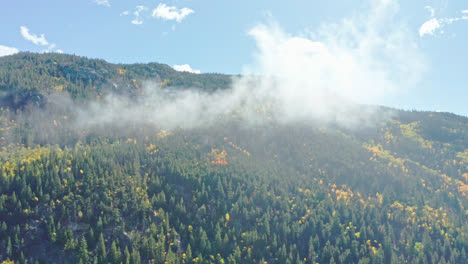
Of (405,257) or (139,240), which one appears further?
(405,257)

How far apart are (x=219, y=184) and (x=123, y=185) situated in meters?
53.9

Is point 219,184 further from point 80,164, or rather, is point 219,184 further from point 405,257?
point 405,257

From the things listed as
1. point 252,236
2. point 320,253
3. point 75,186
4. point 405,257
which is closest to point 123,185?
point 75,186

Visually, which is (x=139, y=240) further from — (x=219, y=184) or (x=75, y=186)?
(x=219, y=184)

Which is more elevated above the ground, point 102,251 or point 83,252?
point 83,252

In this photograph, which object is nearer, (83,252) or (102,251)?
(83,252)

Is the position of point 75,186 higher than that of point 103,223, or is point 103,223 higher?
point 75,186

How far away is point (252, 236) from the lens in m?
162

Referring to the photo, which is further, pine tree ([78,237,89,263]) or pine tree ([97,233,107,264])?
pine tree ([97,233,107,264])

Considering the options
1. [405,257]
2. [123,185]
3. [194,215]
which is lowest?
[405,257]

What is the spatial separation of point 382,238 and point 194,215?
105 m

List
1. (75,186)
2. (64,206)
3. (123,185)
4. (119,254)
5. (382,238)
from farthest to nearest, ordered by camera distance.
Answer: (382,238), (123,185), (75,186), (64,206), (119,254)

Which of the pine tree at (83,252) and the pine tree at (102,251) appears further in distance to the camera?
the pine tree at (102,251)

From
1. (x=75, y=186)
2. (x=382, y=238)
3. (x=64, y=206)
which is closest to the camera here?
(x=64, y=206)
